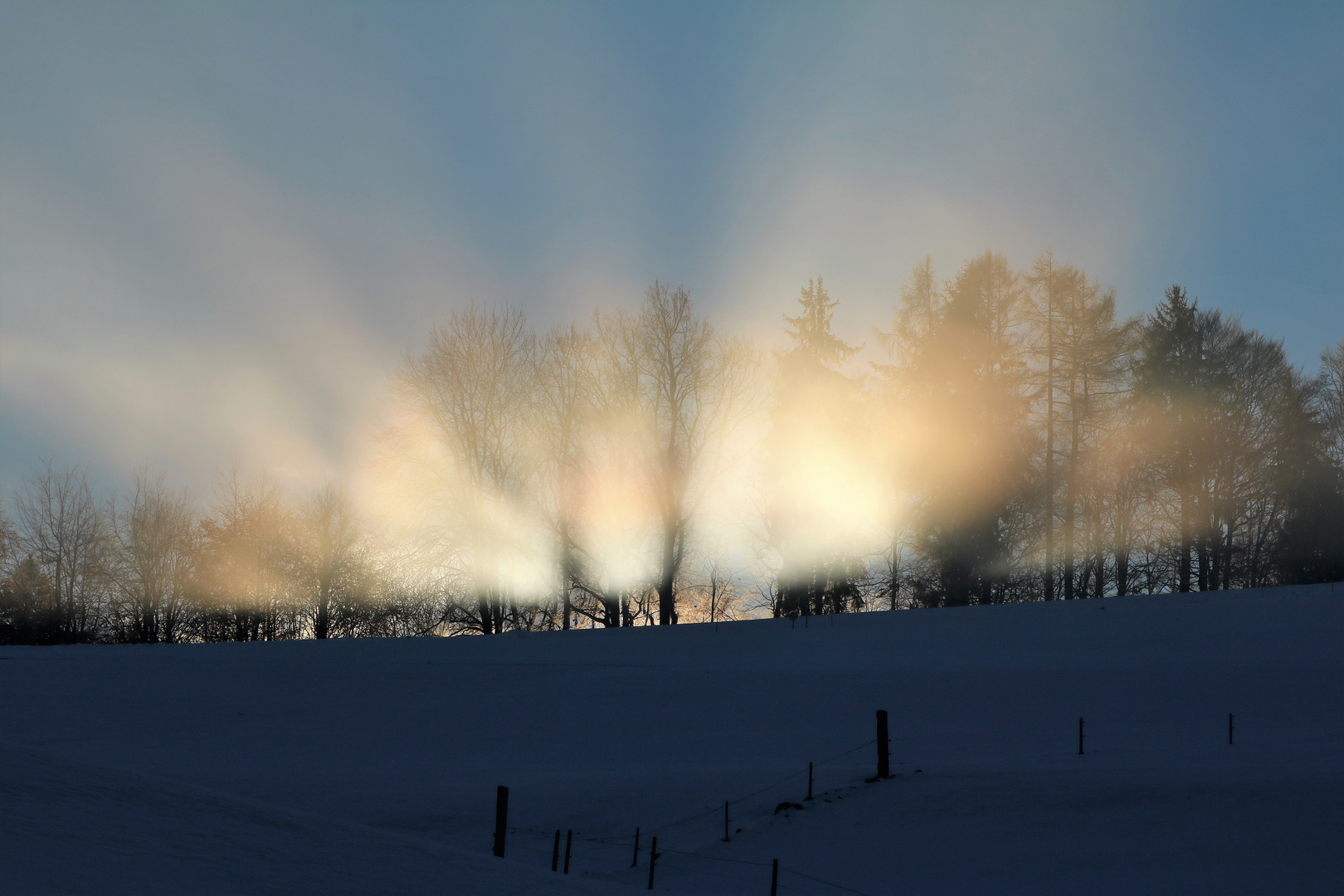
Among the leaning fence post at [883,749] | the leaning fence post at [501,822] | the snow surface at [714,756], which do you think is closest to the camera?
the snow surface at [714,756]

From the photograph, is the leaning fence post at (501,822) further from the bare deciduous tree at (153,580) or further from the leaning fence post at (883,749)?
the bare deciduous tree at (153,580)

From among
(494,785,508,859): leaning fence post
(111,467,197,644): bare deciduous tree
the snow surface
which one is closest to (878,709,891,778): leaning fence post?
the snow surface

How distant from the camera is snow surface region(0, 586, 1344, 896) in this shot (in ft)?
23.7

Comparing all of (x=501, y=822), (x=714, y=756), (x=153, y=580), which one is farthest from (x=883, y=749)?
(x=153, y=580)

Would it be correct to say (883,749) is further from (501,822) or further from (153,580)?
(153,580)

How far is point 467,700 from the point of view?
21.3 m

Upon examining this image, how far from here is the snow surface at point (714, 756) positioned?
7.22 meters

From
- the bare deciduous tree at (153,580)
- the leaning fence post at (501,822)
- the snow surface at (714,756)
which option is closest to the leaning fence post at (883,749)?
the snow surface at (714,756)

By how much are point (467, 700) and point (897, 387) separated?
19481mm

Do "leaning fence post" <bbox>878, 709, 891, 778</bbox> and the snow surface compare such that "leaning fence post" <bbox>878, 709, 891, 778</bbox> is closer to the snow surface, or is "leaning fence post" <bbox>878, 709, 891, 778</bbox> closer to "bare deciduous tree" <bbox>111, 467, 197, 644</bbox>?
the snow surface

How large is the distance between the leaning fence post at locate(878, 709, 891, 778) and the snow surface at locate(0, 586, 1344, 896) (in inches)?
17.8

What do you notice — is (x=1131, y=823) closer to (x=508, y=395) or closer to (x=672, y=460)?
(x=672, y=460)

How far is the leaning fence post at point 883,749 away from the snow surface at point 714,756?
0.45 meters

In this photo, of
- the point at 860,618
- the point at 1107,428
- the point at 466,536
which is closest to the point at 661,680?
the point at 860,618
